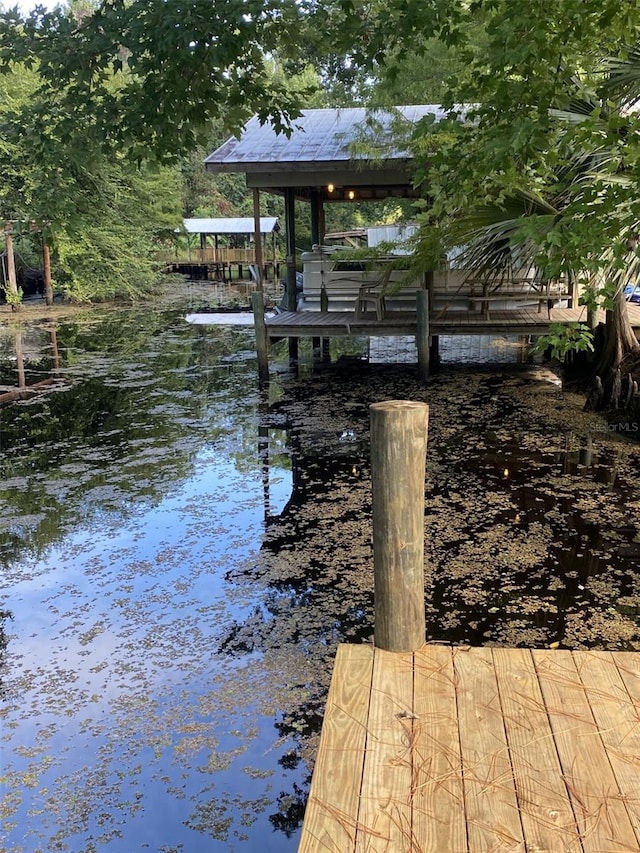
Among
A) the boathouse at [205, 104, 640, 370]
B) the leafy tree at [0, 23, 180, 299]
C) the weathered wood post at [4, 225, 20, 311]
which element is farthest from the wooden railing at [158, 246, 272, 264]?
the boathouse at [205, 104, 640, 370]

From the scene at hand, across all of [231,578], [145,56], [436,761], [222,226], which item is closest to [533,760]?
[436,761]

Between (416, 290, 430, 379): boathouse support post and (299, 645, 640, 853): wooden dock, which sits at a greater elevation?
(416, 290, 430, 379): boathouse support post

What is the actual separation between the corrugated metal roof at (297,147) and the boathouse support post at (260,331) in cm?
171

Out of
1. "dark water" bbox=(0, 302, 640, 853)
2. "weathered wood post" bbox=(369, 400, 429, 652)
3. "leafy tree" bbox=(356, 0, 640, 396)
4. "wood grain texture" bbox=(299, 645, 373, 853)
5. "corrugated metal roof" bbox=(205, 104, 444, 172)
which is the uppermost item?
"corrugated metal roof" bbox=(205, 104, 444, 172)

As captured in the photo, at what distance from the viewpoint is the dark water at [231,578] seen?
2.79 m

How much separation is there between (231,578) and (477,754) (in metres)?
2.73

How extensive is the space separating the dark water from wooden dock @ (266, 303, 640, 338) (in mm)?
1064

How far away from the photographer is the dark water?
9.14ft

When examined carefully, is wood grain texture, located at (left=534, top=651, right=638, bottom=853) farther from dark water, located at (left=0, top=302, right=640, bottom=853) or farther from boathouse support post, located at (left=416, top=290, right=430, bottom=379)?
boathouse support post, located at (left=416, top=290, right=430, bottom=379)

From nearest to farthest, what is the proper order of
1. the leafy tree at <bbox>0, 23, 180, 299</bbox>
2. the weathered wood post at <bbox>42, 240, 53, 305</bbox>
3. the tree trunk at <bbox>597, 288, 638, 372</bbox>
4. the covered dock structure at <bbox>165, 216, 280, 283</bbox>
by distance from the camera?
the tree trunk at <bbox>597, 288, 638, 372</bbox> < the leafy tree at <bbox>0, 23, 180, 299</bbox> < the weathered wood post at <bbox>42, 240, 53, 305</bbox> < the covered dock structure at <bbox>165, 216, 280, 283</bbox>

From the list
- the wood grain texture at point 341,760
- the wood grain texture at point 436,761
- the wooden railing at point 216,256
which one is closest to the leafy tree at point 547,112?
the wood grain texture at point 436,761

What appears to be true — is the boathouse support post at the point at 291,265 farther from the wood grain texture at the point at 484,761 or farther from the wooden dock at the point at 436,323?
the wood grain texture at the point at 484,761

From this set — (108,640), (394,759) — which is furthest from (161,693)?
(394,759)

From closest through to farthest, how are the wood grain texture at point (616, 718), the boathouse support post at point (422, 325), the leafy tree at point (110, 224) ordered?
the wood grain texture at point (616, 718), the boathouse support post at point (422, 325), the leafy tree at point (110, 224)
